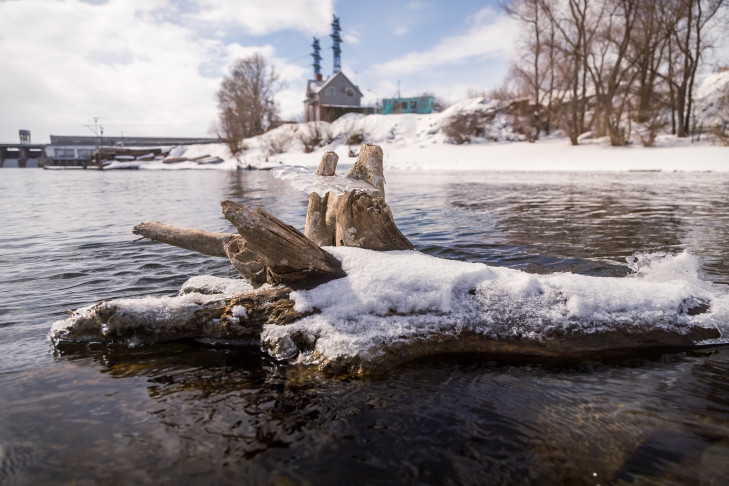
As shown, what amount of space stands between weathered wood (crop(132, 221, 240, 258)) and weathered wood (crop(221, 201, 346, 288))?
2.64 ft

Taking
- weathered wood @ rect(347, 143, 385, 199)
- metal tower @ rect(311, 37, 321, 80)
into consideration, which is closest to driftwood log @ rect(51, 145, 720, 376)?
weathered wood @ rect(347, 143, 385, 199)

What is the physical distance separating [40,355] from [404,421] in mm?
2607

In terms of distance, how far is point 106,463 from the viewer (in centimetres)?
192

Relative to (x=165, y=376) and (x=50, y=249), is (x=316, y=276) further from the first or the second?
(x=50, y=249)

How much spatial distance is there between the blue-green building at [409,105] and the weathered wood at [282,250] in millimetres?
55695

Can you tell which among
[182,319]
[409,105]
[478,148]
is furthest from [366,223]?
[409,105]

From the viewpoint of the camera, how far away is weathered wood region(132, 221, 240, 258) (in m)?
3.67

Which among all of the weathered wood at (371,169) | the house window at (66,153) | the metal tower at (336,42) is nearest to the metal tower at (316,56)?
the metal tower at (336,42)

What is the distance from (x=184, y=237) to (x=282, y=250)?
131 centimetres

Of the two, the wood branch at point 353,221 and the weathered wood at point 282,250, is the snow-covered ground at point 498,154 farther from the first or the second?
the weathered wood at point 282,250

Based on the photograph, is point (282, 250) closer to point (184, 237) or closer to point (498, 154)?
point (184, 237)

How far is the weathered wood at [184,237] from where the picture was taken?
3.67 meters

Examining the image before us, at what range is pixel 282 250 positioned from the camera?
2959 millimetres

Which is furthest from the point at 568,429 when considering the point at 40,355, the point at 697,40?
the point at 697,40
